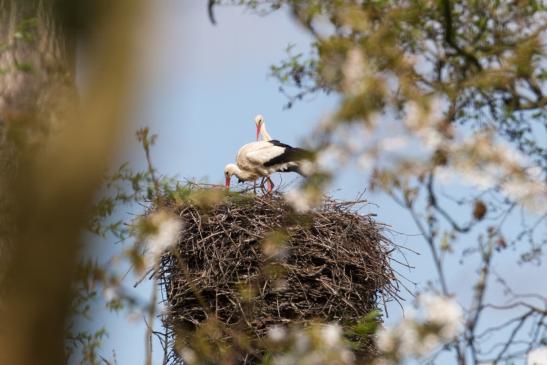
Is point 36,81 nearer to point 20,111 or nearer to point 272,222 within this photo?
point 20,111

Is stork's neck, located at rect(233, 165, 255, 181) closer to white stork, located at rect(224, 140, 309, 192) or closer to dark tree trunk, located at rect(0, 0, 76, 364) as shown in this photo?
white stork, located at rect(224, 140, 309, 192)

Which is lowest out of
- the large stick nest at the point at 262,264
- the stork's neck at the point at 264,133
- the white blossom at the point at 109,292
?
the white blossom at the point at 109,292

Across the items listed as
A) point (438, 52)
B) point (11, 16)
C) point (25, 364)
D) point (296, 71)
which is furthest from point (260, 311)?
point (25, 364)

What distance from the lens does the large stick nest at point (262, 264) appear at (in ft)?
25.7

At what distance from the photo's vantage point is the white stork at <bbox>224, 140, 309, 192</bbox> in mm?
9922

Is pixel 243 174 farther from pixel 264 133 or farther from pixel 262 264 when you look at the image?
pixel 262 264

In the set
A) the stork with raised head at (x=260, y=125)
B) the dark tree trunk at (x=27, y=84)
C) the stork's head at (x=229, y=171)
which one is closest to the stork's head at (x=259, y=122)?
the stork with raised head at (x=260, y=125)

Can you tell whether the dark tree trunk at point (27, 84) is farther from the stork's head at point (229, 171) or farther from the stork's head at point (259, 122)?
the stork's head at point (259, 122)

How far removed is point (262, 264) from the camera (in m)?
7.69

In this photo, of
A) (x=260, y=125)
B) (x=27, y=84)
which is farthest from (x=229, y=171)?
(x=27, y=84)

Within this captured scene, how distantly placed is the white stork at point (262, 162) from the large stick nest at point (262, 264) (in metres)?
1.69

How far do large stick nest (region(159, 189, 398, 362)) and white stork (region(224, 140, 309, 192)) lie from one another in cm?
169

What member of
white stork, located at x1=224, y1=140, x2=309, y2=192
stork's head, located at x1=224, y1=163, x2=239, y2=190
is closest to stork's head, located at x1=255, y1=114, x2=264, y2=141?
white stork, located at x1=224, y1=140, x2=309, y2=192

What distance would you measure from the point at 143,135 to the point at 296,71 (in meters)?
3.81
